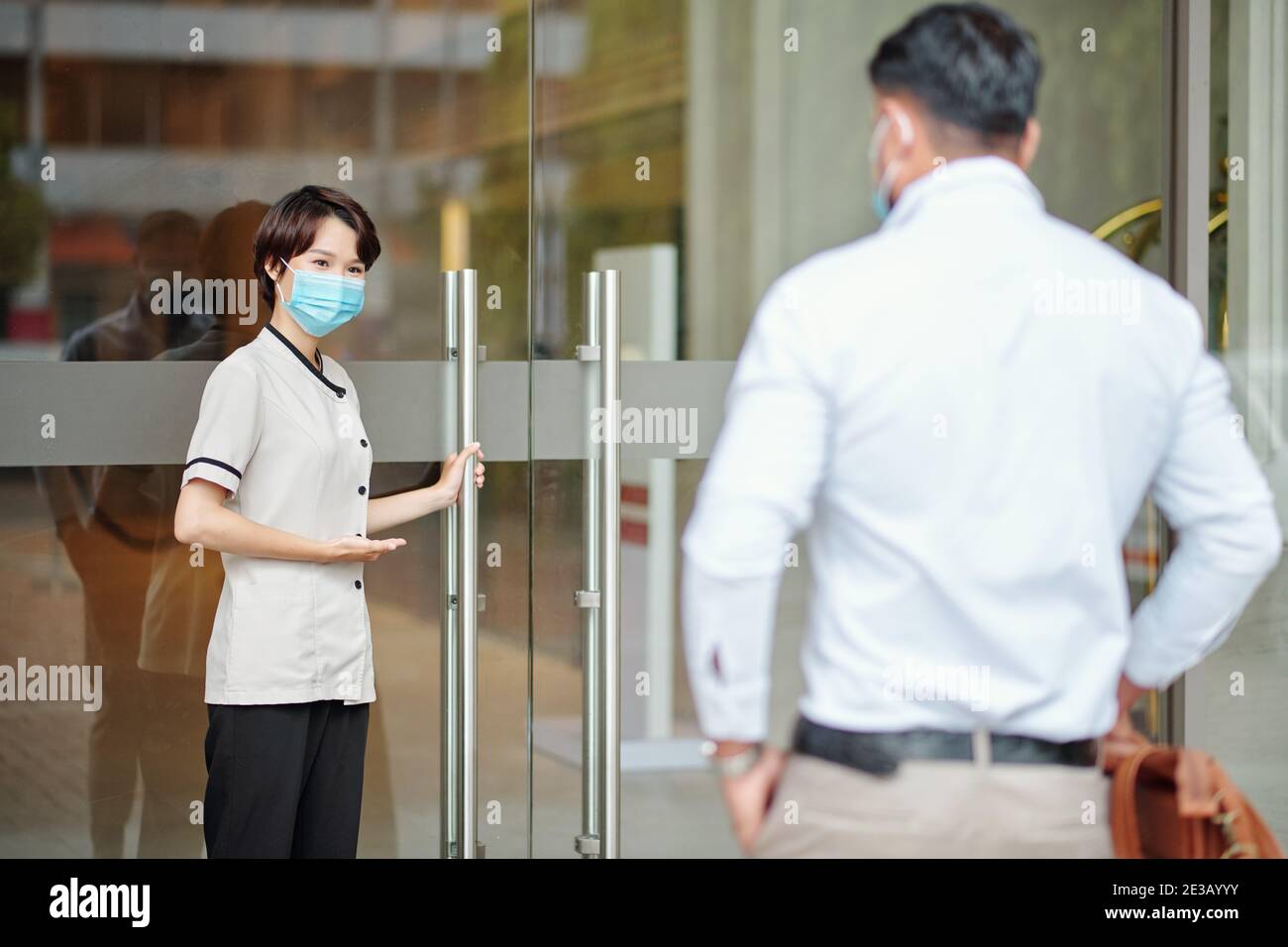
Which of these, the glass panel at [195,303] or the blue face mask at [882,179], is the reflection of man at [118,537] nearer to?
the glass panel at [195,303]

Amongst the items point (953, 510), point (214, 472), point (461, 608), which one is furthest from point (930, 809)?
point (214, 472)

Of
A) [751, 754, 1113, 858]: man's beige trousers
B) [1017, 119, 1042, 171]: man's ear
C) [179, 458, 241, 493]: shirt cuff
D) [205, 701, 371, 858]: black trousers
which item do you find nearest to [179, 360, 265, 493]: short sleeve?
[179, 458, 241, 493]: shirt cuff

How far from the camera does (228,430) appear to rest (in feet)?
9.52

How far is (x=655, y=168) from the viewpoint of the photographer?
3588mm

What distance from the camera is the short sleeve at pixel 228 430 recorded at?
9.50 feet

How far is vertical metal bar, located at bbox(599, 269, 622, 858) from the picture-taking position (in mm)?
3488

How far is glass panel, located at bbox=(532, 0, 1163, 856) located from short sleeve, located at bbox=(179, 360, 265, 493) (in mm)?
828

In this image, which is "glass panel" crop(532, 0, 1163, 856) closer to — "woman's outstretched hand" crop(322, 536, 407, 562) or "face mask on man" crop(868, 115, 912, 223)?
"face mask on man" crop(868, 115, 912, 223)

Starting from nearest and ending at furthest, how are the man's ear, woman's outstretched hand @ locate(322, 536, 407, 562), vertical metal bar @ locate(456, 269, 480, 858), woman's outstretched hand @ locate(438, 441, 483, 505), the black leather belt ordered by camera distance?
the black leather belt < woman's outstretched hand @ locate(322, 536, 407, 562) < the man's ear < woman's outstretched hand @ locate(438, 441, 483, 505) < vertical metal bar @ locate(456, 269, 480, 858)

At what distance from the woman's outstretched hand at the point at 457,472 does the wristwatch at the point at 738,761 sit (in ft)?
2.63

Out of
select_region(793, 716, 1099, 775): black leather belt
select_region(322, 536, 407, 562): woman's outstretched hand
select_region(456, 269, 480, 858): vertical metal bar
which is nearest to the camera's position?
select_region(793, 716, 1099, 775): black leather belt

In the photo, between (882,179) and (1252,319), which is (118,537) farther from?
(1252,319)

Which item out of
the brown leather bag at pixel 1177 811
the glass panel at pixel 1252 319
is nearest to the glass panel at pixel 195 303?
the brown leather bag at pixel 1177 811
